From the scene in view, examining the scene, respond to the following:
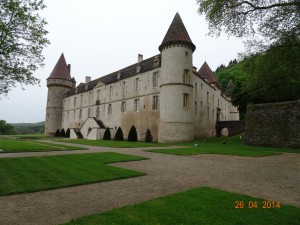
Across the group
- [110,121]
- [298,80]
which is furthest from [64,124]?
[298,80]

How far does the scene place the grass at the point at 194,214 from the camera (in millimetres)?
4074

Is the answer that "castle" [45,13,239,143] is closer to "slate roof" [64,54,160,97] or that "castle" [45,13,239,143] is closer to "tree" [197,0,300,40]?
"slate roof" [64,54,160,97]

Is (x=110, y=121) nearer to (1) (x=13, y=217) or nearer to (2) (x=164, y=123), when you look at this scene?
(2) (x=164, y=123)

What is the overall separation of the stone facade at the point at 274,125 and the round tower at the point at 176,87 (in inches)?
284

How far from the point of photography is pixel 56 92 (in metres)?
52.8

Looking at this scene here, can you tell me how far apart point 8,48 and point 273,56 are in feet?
50.3

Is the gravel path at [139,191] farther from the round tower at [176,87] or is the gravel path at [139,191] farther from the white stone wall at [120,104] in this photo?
the white stone wall at [120,104]

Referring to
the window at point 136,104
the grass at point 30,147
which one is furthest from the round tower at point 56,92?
the grass at point 30,147

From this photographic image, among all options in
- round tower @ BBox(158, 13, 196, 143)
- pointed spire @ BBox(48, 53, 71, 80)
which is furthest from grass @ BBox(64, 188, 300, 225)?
pointed spire @ BBox(48, 53, 71, 80)

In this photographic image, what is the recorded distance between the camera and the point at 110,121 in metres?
38.4
